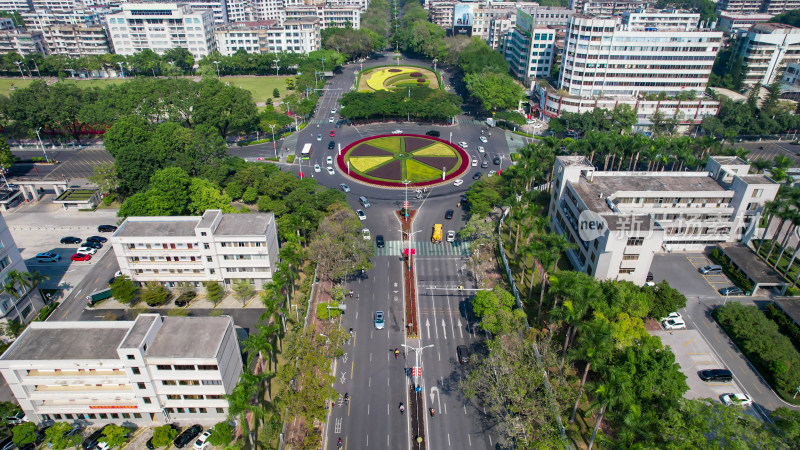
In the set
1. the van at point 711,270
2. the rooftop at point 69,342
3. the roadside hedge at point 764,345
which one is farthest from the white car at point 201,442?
Answer: the van at point 711,270

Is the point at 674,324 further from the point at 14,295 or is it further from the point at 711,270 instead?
the point at 14,295

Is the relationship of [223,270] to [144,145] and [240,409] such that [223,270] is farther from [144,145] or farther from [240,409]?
[144,145]

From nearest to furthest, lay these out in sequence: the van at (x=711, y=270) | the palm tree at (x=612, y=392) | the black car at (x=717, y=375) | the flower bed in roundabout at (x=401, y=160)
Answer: the palm tree at (x=612, y=392), the black car at (x=717, y=375), the van at (x=711, y=270), the flower bed in roundabout at (x=401, y=160)

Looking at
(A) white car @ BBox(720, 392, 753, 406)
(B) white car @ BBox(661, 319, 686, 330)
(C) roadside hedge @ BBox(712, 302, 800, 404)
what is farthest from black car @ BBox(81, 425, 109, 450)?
(C) roadside hedge @ BBox(712, 302, 800, 404)

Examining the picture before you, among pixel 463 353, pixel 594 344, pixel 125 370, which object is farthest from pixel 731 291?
pixel 125 370

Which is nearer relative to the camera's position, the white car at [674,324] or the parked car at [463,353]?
the parked car at [463,353]

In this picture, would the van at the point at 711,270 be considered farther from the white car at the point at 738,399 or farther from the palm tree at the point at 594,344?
the palm tree at the point at 594,344

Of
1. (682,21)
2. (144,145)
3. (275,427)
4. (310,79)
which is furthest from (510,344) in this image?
(682,21)
